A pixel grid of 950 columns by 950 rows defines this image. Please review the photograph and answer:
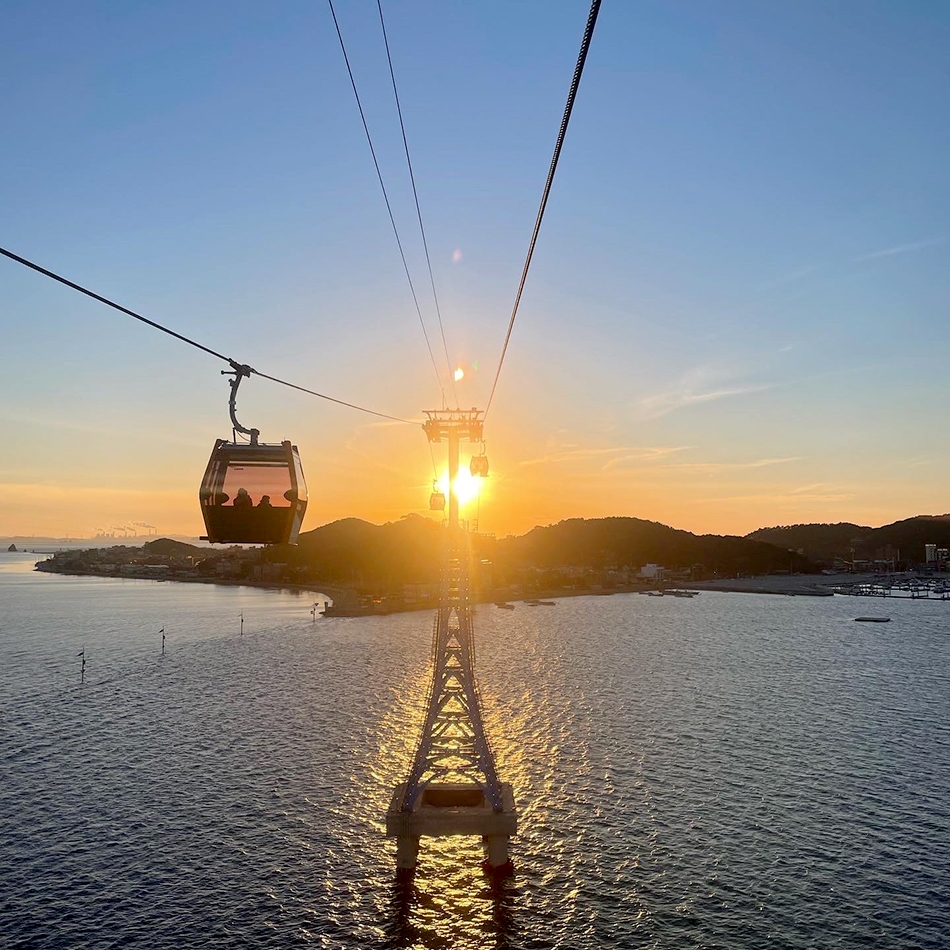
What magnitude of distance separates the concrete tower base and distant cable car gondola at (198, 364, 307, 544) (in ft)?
83.8

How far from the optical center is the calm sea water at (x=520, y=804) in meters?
A: 32.3

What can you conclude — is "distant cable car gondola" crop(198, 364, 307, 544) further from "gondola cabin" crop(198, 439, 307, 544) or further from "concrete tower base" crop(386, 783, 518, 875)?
"concrete tower base" crop(386, 783, 518, 875)

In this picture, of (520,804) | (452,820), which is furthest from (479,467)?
(520,804)

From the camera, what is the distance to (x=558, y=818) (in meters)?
44.2

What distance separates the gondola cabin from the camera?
14.5m

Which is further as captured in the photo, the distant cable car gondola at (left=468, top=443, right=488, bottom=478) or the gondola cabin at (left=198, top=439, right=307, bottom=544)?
the distant cable car gondola at (left=468, top=443, right=488, bottom=478)

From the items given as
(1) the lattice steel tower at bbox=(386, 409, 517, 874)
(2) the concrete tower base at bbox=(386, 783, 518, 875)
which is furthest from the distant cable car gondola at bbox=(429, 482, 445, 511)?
(2) the concrete tower base at bbox=(386, 783, 518, 875)

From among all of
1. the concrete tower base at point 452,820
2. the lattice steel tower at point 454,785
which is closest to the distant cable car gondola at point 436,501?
the lattice steel tower at point 454,785

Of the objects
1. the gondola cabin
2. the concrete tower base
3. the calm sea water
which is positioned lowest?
the calm sea water

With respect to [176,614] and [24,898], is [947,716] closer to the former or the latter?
[24,898]

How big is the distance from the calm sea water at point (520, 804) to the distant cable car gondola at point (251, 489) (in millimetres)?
24256

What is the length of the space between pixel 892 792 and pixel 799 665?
204ft

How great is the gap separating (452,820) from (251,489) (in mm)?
26749

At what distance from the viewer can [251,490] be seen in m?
14.7
